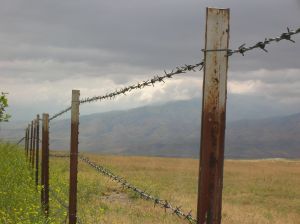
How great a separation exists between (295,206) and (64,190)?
41.6 ft

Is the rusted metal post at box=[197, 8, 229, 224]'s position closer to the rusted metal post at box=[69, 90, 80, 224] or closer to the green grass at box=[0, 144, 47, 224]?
the rusted metal post at box=[69, 90, 80, 224]

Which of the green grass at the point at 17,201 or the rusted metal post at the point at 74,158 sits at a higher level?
the rusted metal post at the point at 74,158

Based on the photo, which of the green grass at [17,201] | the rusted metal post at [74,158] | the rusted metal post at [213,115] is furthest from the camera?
the green grass at [17,201]

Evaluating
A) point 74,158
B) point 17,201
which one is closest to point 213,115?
point 74,158

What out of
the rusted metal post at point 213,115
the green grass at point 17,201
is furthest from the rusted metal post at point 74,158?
the rusted metal post at point 213,115

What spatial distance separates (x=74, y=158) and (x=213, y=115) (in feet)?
14.9

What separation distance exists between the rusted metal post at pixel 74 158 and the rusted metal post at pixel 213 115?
14.3 feet

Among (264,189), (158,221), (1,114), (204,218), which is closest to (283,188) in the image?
(264,189)

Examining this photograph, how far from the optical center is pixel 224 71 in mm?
3596

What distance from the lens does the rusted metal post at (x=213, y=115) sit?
3535 mm

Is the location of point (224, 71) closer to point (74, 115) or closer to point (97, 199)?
point (74, 115)

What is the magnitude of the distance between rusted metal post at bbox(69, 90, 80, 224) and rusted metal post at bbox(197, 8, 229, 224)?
435 cm

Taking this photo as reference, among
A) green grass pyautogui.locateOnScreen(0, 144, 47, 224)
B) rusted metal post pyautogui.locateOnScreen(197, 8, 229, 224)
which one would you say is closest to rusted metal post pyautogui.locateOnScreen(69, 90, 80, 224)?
green grass pyautogui.locateOnScreen(0, 144, 47, 224)

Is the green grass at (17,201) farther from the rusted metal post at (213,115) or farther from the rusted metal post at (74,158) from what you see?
the rusted metal post at (213,115)
